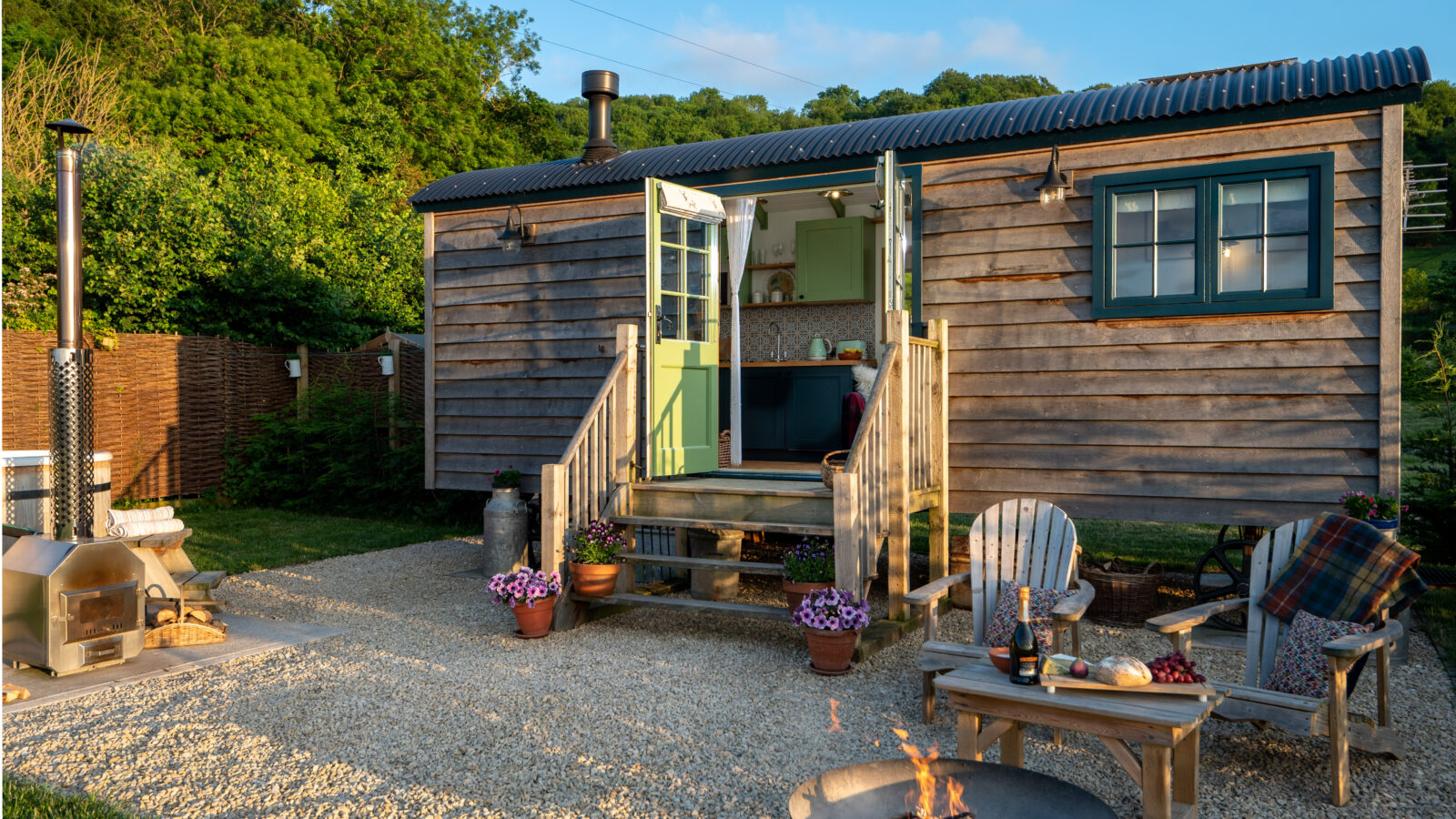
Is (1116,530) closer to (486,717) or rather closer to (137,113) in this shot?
(486,717)

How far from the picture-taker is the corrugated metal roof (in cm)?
492

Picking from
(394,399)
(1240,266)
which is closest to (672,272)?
(1240,266)

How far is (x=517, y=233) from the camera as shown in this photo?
7.04 meters

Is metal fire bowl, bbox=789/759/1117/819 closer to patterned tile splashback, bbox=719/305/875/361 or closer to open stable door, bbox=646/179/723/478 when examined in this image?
open stable door, bbox=646/179/723/478

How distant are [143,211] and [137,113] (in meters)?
6.82

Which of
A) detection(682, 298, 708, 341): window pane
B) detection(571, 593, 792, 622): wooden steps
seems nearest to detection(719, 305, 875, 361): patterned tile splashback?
detection(682, 298, 708, 341): window pane

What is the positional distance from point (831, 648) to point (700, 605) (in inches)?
37.3

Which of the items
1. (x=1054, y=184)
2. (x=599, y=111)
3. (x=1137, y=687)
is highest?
(x=599, y=111)

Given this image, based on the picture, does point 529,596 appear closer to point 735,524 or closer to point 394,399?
point 735,524

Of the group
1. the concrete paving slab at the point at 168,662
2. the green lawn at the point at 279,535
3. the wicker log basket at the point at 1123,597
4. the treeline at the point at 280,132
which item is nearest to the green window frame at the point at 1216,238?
the wicker log basket at the point at 1123,597

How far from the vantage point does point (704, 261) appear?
20.5 ft

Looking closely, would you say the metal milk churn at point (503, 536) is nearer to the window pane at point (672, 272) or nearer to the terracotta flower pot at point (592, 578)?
the terracotta flower pot at point (592, 578)

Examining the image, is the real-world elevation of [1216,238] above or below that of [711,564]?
above

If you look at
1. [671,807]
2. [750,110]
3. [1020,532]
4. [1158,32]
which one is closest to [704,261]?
[1020,532]
